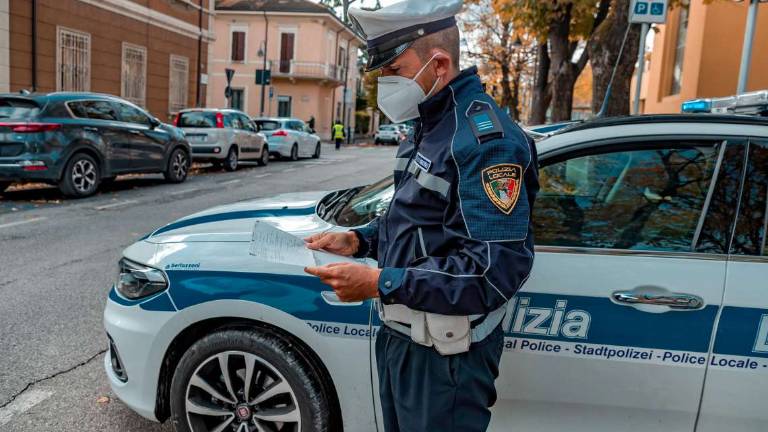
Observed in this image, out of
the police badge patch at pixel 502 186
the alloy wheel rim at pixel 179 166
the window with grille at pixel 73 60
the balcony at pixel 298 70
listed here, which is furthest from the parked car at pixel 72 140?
the balcony at pixel 298 70

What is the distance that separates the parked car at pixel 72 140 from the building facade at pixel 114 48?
20.6 ft

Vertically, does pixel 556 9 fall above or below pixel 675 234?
above

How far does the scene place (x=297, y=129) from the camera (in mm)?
23641

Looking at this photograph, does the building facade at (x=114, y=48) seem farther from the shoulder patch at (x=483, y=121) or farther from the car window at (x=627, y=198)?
the shoulder patch at (x=483, y=121)

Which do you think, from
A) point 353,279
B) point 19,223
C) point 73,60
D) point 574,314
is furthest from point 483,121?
point 73,60

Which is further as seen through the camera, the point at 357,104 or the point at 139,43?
the point at 357,104

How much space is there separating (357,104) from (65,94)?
4904 centimetres

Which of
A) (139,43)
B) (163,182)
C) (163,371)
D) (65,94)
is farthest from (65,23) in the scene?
(163,371)

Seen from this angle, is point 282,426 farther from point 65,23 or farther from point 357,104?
point 357,104

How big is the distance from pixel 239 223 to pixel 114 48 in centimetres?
1958

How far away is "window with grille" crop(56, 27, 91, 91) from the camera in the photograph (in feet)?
59.2

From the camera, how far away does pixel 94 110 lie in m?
11.2

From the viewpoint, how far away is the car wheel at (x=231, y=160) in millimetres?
17359

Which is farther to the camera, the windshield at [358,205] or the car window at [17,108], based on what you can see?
the car window at [17,108]
